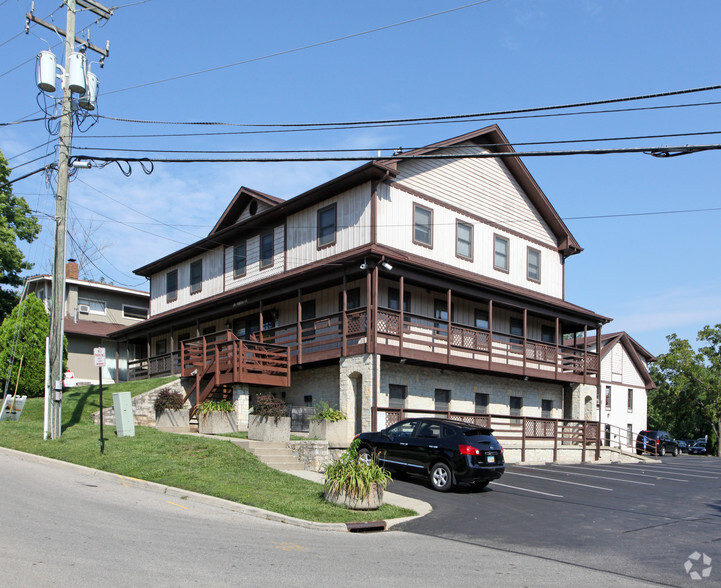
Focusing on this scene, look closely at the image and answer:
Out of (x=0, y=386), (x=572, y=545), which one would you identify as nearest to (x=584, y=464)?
(x=572, y=545)

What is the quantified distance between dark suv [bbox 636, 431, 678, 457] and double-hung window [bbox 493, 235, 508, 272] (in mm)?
20575

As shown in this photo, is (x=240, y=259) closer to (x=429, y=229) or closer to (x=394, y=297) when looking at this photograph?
(x=394, y=297)

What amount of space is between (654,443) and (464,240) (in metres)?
25.3

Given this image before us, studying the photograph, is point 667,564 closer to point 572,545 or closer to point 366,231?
point 572,545

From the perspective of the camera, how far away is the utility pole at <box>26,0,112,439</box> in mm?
19422

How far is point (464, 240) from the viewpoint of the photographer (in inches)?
1088

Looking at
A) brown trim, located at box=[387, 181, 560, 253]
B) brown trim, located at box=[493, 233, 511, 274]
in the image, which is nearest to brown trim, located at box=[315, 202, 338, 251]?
brown trim, located at box=[387, 181, 560, 253]

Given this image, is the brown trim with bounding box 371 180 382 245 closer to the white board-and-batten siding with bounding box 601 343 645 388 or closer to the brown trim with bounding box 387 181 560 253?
the brown trim with bounding box 387 181 560 253

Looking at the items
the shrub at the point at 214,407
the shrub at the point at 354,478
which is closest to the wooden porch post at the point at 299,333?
the shrub at the point at 214,407

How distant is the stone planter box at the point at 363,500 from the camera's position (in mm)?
12781

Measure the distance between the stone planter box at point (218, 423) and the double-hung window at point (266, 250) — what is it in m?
8.36

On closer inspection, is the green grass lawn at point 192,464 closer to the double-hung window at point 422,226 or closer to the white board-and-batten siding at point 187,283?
the white board-and-batten siding at point 187,283

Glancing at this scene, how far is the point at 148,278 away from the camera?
3769 centimetres

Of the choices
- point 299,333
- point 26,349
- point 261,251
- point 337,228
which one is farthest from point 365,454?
point 26,349
